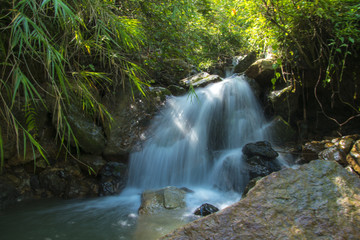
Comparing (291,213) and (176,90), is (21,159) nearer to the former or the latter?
(291,213)

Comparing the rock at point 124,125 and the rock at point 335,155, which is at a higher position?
the rock at point 124,125

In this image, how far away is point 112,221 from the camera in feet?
8.87

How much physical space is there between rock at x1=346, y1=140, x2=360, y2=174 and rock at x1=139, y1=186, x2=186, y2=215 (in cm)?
234

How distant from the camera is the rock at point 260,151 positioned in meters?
3.87

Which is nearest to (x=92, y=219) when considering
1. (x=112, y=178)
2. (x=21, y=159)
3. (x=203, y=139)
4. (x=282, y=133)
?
(x=112, y=178)

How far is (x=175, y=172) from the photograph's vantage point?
425cm

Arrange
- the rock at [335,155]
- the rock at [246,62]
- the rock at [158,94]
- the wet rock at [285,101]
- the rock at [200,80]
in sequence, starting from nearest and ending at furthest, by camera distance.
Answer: the rock at [335,155]
the wet rock at [285,101]
the rock at [158,94]
the rock at [200,80]
the rock at [246,62]

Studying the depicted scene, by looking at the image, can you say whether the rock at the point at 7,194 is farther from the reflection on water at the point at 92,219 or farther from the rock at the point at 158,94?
the rock at the point at 158,94

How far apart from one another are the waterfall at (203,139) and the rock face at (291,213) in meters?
2.19

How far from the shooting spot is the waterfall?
407 cm

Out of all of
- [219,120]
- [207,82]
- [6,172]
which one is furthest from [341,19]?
[6,172]

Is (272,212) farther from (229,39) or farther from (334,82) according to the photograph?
(229,39)

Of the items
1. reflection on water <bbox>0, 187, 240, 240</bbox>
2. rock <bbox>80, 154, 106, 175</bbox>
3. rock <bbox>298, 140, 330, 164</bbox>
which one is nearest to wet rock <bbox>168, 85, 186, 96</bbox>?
rock <bbox>80, 154, 106, 175</bbox>

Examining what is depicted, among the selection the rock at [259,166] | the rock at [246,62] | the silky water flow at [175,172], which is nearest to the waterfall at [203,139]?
the silky water flow at [175,172]
